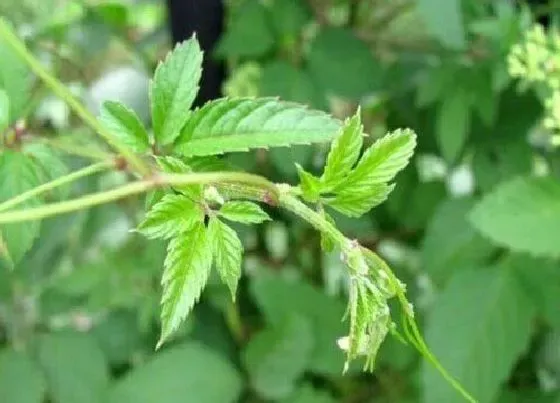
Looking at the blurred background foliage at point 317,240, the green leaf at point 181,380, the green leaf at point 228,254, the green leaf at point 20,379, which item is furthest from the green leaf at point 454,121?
the green leaf at point 228,254

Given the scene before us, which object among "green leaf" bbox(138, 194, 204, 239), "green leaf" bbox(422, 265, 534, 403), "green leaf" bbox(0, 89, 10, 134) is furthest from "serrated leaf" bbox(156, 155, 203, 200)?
"green leaf" bbox(422, 265, 534, 403)

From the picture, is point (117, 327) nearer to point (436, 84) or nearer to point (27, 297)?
point (27, 297)

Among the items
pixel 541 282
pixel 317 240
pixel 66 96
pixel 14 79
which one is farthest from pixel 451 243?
pixel 66 96

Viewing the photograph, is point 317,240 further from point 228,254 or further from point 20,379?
point 228,254

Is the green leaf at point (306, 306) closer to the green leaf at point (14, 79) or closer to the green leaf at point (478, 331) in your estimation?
the green leaf at point (478, 331)

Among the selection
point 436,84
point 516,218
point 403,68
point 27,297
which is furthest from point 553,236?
point 27,297
